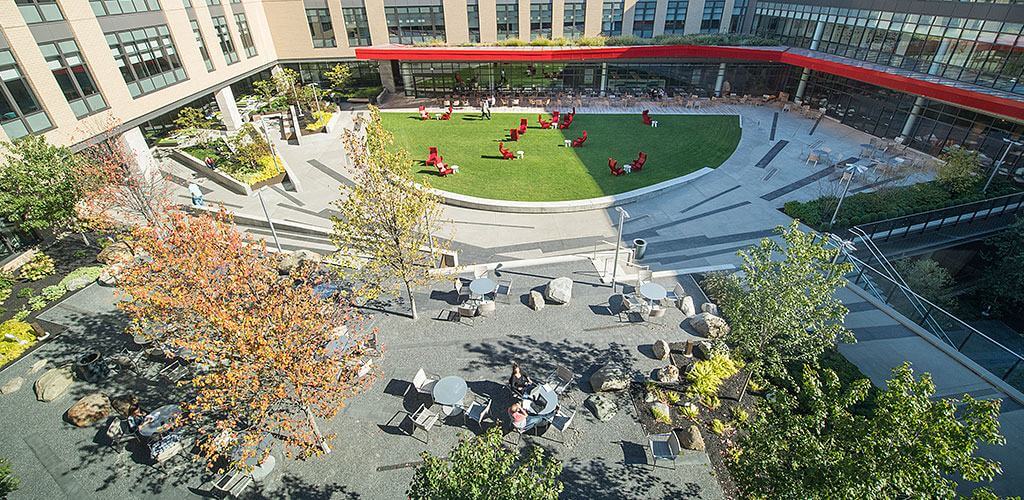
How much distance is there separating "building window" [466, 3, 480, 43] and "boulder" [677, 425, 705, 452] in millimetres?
39989

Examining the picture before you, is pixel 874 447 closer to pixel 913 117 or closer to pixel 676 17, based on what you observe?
pixel 913 117

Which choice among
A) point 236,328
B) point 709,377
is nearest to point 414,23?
point 236,328

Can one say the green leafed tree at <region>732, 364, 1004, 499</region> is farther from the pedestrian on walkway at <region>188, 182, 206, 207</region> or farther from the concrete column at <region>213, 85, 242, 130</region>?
the concrete column at <region>213, 85, 242, 130</region>

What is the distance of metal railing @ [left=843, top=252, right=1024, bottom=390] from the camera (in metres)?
12.9

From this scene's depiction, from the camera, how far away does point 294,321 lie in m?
9.19

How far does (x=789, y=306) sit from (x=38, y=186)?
24.9m

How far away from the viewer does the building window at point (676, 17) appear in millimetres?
42344

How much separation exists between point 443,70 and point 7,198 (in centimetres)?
3134

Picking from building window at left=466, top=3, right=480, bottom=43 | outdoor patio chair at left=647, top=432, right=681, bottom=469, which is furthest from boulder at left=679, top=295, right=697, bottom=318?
building window at left=466, top=3, right=480, bottom=43

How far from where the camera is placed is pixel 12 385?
13312 mm

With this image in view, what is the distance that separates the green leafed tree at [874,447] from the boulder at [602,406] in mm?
4439

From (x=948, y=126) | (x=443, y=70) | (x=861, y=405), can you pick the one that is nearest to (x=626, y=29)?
(x=443, y=70)

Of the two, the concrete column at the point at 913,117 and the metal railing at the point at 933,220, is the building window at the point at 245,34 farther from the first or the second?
the concrete column at the point at 913,117

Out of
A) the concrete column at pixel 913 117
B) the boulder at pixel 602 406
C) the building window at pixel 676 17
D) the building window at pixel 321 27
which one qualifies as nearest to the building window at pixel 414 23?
the building window at pixel 321 27
